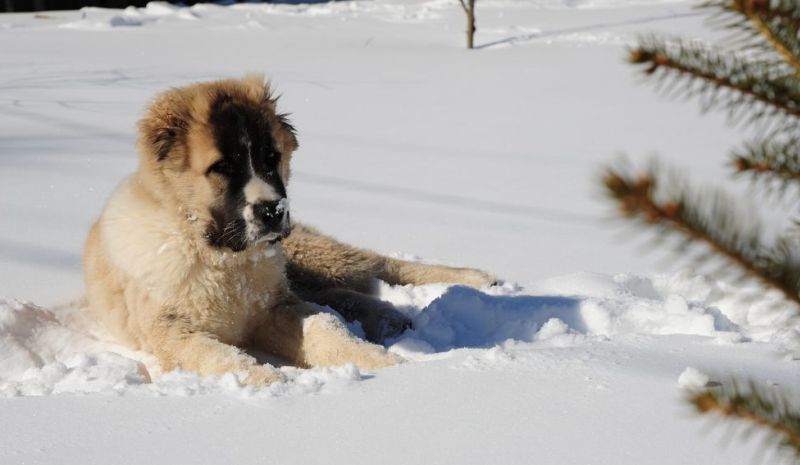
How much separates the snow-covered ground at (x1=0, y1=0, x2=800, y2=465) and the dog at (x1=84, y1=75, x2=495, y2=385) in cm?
25

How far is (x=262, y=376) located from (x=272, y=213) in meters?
0.66

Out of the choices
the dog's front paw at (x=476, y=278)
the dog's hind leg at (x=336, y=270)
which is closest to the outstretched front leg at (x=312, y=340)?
the dog's hind leg at (x=336, y=270)

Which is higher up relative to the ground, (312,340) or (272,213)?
(272,213)

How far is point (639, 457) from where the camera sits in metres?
2.20

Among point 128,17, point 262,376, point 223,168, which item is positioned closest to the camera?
point 262,376

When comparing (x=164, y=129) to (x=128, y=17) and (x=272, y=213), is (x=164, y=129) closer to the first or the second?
(x=272, y=213)

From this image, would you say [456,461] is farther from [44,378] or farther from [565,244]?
[565,244]

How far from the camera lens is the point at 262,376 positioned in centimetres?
338

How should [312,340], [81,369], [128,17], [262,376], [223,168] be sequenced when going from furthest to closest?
[128,17] → [312,340] → [223,168] → [81,369] → [262,376]

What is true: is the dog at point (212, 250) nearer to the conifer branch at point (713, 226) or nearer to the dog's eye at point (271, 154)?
the dog's eye at point (271, 154)

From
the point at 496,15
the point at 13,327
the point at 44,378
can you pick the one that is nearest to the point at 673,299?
the point at 44,378

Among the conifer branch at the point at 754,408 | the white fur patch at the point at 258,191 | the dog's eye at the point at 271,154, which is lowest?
the white fur patch at the point at 258,191

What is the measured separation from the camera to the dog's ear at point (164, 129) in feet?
12.3

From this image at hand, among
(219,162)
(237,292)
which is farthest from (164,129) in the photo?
(237,292)
